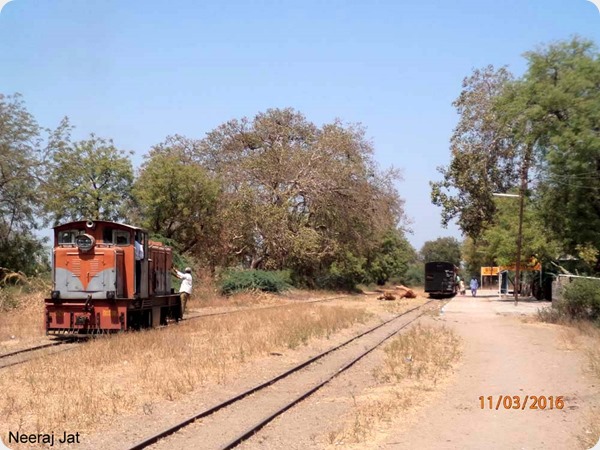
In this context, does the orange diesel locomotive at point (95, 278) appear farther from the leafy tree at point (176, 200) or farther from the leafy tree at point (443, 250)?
the leafy tree at point (443, 250)

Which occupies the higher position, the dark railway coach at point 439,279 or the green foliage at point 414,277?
the dark railway coach at point 439,279

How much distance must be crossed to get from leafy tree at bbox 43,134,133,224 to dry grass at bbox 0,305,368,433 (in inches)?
787

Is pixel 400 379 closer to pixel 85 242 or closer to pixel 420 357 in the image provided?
pixel 420 357

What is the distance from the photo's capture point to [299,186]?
5325 cm

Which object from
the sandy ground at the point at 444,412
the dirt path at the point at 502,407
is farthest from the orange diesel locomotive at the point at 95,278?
the dirt path at the point at 502,407

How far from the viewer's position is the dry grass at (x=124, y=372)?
9.87m

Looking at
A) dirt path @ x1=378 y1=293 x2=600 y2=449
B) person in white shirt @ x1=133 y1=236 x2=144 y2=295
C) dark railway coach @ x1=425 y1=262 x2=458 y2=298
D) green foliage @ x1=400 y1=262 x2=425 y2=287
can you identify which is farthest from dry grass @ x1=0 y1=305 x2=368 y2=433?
green foliage @ x1=400 y1=262 x2=425 y2=287

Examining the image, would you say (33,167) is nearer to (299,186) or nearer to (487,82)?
(299,186)

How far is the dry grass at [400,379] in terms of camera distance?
9.11 metres

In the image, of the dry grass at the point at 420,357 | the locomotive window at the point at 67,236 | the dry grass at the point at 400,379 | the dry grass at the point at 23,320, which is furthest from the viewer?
the dry grass at the point at 23,320

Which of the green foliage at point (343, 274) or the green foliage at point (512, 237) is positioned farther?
the green foliage at point (343, 274)
